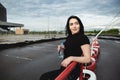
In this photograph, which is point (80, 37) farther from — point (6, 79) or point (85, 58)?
point (6, 79)

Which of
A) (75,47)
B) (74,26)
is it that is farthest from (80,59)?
(74,26)

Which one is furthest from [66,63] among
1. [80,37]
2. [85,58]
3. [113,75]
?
[113,75]

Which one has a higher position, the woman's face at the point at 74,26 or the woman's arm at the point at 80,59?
the woman's face at the point at 74,26

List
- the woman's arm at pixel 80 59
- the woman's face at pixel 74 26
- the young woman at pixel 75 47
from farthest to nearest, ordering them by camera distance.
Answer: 1. the woman's face at pixel 74 26
2. the young woman at pixel 75 47
3. the woman's arm at pixel 80 59

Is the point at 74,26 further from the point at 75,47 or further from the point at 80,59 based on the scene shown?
the point at 80,59

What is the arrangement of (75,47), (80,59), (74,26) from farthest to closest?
1. (74,26)
2. (75,47)
3. (80,59)

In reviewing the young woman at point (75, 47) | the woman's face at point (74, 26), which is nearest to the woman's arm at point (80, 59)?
the young woman at point (75, 47)

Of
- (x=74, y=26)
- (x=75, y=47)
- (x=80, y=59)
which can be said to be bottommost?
(x=80, y=59)

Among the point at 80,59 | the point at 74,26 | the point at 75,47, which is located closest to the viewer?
the point at 80,59

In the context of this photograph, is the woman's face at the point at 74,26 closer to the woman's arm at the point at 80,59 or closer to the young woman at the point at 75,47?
the young woman at the point at 75,47

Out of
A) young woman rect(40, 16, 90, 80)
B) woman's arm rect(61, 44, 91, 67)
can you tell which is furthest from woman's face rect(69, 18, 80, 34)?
woman's arm rect(61, 44, 91, 67)

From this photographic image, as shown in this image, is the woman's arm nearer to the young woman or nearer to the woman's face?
the young woman

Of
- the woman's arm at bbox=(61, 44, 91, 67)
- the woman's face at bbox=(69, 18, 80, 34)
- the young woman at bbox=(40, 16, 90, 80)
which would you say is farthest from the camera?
the woman's face at bbox=(69, 18, 80, 34)

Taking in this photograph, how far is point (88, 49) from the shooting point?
326cm
